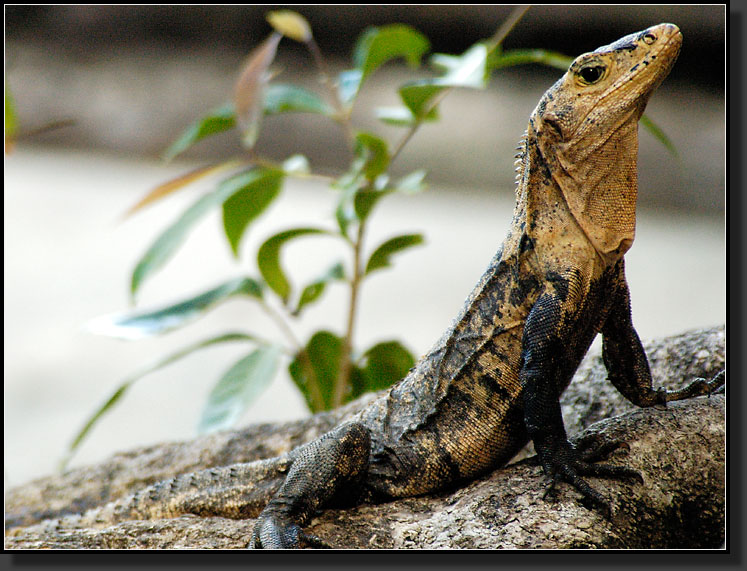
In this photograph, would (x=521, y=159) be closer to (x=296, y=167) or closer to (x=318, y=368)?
(x=296, y=167)

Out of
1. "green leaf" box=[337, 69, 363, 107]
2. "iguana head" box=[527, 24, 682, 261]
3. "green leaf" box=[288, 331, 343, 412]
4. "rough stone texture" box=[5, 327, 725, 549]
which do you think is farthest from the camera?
"green leaf" box=[288, 331, 343, 412]

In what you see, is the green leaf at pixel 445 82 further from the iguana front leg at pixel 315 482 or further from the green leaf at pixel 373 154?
the iguana front leg at pixel 315 482

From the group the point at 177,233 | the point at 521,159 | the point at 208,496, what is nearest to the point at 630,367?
the point at 521,159

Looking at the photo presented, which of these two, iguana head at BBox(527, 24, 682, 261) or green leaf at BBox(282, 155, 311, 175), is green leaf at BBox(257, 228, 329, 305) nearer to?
green leaf at BBox(282, 155, 311, 175)

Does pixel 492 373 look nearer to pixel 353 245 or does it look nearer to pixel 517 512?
pixel 517 512

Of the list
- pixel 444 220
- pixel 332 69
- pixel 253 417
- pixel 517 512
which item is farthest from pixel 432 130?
pixel 517 512

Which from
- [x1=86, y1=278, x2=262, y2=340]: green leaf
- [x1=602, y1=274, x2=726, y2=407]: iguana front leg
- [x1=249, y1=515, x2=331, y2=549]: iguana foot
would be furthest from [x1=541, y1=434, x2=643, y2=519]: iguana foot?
[x1=86, y1=278, x2=262, y2=340]: green leaf
